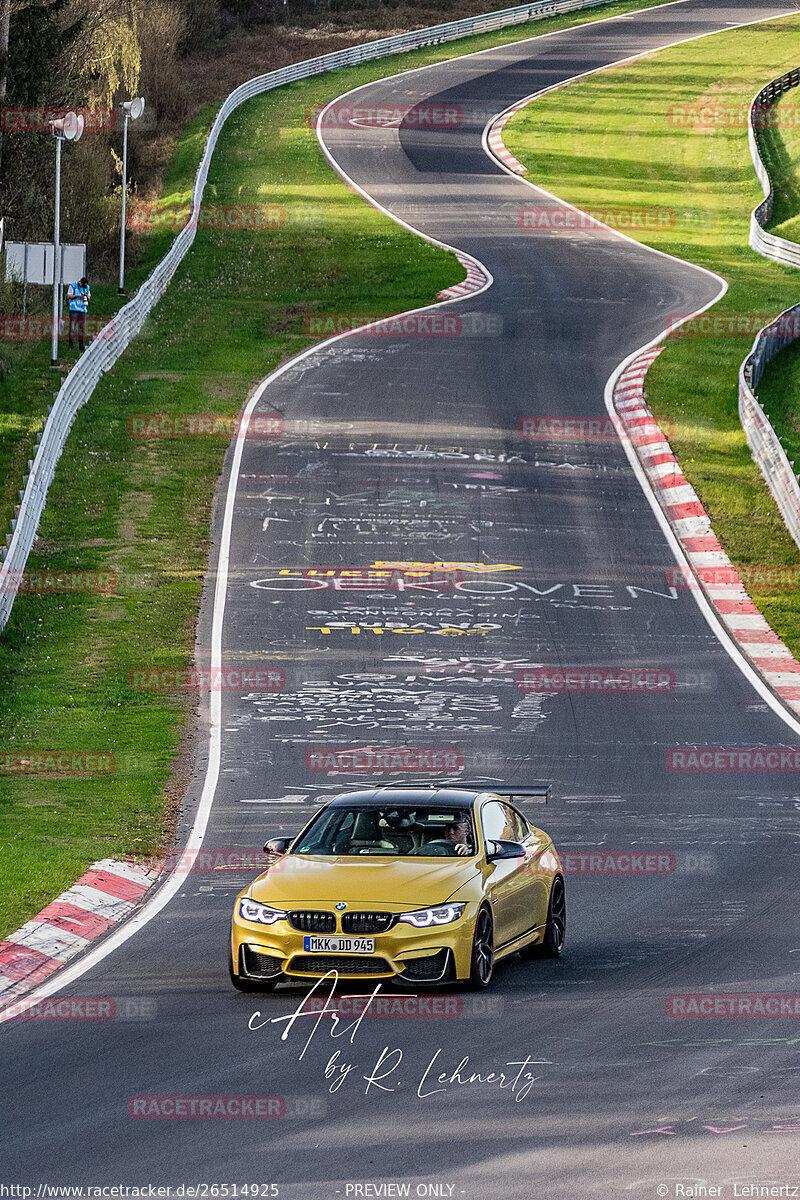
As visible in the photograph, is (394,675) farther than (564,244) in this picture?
No

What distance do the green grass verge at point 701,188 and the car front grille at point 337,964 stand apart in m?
15.9

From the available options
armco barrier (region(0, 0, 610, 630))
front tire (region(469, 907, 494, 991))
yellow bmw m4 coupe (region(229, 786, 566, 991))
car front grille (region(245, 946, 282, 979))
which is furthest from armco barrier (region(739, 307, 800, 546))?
car front grille (region(245, 946, 282, 979))

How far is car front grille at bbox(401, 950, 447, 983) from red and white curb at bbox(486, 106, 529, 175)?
5895 centimetres

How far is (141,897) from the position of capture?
14.1 meters

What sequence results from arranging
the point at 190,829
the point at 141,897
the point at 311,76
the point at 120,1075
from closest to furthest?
the point at 120,1075, the point at 141,897, the point at 190,829, the point at 311,76

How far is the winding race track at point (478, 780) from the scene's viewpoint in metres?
8.11

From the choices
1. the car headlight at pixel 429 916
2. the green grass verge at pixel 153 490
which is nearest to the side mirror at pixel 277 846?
the car headlight at pixel 429 916

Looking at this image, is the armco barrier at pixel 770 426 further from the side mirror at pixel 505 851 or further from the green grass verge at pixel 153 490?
the side mirror at pixel 505 851

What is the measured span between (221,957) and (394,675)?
10.8 meters

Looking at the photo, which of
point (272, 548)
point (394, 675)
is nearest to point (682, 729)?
point (394, 675)

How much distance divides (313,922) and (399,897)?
56 cm

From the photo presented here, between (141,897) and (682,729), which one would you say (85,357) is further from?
(141,897)

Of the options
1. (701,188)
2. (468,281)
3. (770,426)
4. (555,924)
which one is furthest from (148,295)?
(555,924)

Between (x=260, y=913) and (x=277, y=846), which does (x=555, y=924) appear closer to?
(x=277, y=846)
